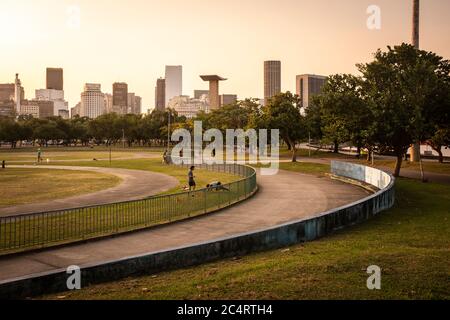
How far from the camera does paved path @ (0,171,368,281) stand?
1247 centimetres

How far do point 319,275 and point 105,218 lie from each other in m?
10.6

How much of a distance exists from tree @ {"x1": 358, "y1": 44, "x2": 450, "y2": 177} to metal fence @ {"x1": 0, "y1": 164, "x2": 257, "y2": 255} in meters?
14.3

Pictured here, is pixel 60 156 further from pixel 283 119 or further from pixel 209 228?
pixel 209 228

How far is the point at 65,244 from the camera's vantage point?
14109 millimetres

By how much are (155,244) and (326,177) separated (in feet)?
81.3

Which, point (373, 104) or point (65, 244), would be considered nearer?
point (65, 244)

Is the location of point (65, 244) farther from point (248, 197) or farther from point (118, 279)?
point (248, 197)

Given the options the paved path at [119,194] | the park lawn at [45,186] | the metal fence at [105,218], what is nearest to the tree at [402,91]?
the metal fence at [105,218]

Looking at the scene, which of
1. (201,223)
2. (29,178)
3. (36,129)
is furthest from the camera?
(36,129)

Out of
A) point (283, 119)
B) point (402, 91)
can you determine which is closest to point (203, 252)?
point (402, 91)

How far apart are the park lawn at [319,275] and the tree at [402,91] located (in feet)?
63.2

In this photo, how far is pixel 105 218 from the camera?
57.5 ft

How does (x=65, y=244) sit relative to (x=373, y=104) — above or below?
below
